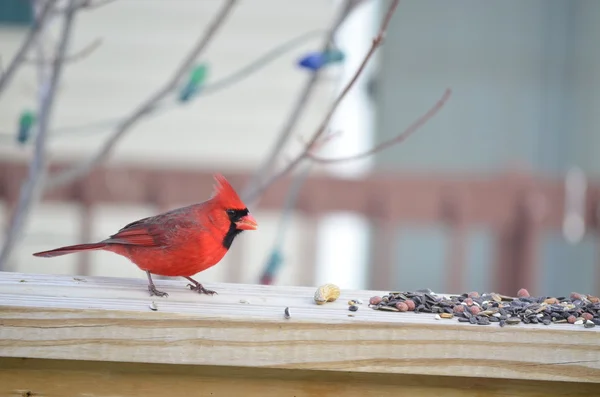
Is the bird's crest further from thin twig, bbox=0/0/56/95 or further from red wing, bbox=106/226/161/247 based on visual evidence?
thin twig, bbox=0/0/56/95

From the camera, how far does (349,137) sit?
22.8ft

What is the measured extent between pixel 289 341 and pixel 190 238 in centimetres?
44

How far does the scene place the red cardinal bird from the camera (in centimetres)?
205

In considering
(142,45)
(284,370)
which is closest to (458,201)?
(142,45)

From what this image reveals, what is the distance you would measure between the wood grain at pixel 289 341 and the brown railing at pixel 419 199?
130 inches

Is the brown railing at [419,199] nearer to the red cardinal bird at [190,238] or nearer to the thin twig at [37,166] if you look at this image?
the thin twig at [37,166]

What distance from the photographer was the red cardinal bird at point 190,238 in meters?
2.05

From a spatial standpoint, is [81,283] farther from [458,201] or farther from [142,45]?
[142,45]

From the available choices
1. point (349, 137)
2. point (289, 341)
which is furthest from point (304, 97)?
point (349, 137)

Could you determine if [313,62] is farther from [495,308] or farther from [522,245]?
[522,245]

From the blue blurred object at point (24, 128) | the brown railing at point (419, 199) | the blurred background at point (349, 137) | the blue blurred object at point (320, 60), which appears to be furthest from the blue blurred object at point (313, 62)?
the brown railing at point (419, 199)

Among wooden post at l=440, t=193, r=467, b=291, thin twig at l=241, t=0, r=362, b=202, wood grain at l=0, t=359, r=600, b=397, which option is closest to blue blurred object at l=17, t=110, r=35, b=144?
thin twig at l=241, t=0, r=362, b=202

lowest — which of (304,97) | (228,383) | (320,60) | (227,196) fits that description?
(228,383)

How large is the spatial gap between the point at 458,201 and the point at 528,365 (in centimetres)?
335
